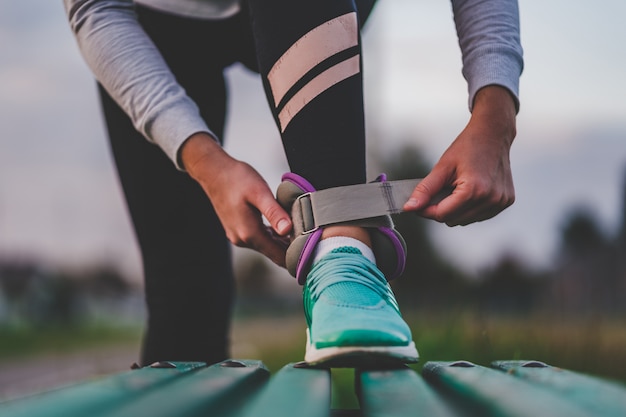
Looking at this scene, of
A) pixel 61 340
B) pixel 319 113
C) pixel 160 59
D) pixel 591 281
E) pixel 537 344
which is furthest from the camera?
pixel 61 340

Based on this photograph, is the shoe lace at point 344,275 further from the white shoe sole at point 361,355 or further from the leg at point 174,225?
the leg at point 174,225

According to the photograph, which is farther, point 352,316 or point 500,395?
point 352,316

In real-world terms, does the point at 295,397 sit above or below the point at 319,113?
below

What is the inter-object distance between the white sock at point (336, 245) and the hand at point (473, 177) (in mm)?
117

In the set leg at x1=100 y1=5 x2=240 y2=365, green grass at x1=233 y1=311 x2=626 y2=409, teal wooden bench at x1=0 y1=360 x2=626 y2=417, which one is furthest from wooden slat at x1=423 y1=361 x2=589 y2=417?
green grass at x1=233 y1=311 x2=626 y2=409

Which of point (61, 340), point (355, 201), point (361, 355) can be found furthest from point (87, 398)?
point (61, 340)

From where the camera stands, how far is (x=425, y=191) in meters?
1.22

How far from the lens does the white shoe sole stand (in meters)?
1.02

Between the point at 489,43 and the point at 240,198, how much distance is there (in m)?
0.63

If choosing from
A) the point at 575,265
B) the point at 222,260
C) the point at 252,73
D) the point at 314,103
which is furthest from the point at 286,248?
the point at 575,265

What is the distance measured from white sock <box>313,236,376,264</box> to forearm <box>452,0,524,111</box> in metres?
0.41

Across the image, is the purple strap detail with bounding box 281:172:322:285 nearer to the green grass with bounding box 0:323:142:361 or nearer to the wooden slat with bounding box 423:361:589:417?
the wooden slat with bounding box 423:361:589:417

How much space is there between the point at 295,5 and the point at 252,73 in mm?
683

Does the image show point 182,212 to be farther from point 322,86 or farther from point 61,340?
point 61,340
